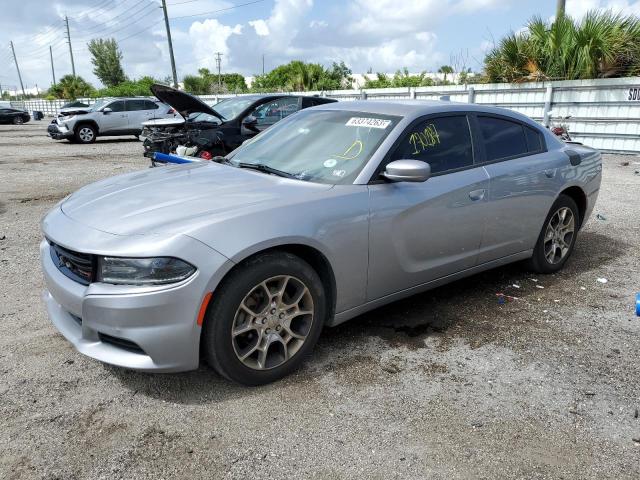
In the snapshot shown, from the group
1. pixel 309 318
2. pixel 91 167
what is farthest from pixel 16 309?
pixel 91 167

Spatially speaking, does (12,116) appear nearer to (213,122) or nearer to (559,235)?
(213,122)

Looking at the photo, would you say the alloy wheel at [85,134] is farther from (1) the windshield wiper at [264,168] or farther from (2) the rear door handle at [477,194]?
(2) the rear door handle at [477,194]

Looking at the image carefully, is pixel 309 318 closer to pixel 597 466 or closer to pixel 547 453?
pixel 547 453

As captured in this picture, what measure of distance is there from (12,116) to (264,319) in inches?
1479

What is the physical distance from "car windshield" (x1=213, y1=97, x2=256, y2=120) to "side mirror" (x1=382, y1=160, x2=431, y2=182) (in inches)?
264

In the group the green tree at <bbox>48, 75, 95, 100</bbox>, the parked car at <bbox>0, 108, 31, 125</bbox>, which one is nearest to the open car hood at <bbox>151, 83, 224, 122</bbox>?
the parked car at <bbox>0, 108, 31, 125</bbox>

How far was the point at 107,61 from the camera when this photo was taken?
242 feet

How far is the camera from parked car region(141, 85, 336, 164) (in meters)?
8.52

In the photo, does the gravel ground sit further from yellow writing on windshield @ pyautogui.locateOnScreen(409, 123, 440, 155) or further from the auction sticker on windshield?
the auction sticker on windshield

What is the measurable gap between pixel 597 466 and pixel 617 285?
2.70 m

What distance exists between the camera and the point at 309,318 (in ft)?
9.84

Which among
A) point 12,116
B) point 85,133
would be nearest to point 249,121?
point 85,133

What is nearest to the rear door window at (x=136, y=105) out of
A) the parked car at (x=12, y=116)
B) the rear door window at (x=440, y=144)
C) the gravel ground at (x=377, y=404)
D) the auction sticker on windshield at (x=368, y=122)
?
the gravel ground at (x=377, y=404)

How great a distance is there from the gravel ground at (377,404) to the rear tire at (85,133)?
16.1 metres
